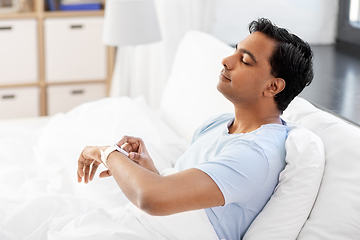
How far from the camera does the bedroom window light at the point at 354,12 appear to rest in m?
2.40

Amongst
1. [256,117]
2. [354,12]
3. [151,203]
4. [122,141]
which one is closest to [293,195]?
[256,117]

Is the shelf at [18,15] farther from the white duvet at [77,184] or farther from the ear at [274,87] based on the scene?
the ear at [274,87]

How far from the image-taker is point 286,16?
2.66m

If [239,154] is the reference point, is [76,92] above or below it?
below

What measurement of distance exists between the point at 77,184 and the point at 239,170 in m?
0.73

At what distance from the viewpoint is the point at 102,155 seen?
1196 mm

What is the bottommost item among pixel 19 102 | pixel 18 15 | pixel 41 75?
pixel 19 102

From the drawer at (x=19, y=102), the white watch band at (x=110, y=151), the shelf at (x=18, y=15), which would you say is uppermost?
the shelf at (x=18, y=15)

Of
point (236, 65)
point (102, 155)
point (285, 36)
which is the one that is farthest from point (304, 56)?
point (102, 155)

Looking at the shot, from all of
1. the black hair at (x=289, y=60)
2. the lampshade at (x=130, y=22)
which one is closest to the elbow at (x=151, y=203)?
the black hair at (x=289, y=60)

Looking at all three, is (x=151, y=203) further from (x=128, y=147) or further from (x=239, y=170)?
(x=128, y=147)

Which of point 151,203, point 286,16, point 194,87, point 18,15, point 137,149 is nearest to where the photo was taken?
point 151,203

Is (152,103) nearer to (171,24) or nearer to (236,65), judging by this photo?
(171,24)

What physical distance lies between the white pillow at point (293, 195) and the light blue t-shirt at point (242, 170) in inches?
1.1
